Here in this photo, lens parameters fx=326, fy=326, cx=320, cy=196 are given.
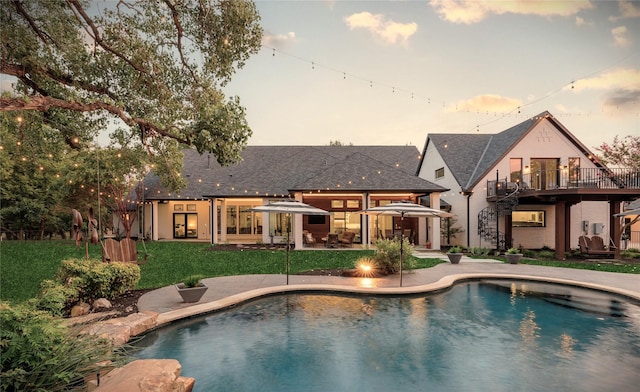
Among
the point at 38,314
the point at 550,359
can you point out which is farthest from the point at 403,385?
the point at 38,314

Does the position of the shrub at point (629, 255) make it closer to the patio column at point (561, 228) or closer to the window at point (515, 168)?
the patio column at point (561, 228)

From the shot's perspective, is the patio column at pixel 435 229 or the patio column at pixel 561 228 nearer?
the patio column at pixel 561 228

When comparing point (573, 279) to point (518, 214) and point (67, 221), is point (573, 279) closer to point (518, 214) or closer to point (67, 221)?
point (518, 214)

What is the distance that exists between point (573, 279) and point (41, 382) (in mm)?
14484

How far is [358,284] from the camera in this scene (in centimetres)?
1051

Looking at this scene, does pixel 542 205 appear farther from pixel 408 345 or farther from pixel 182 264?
pixel 182 264

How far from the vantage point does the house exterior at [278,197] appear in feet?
69.6

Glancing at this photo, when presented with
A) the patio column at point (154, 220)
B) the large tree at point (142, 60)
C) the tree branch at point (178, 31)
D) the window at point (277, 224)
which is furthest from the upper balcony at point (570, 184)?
the patio column at point (154, 220)

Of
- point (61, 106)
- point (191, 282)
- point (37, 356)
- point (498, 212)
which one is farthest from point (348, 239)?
point (37, 356)

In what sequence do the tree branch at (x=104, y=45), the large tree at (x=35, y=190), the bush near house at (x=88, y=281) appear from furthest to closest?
1. the large tree at (x=35, y=190)
2. the tree branch at (x=104, y=45)
3. the bush near house at (x=88, y=281)

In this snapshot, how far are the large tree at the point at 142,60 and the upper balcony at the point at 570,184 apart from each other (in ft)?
55.0

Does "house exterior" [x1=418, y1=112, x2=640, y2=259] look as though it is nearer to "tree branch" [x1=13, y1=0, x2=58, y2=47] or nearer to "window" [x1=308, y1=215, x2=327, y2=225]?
"window" [x1=308, y1=215, x2=327, y2=225]

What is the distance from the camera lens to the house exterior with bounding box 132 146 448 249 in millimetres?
21219

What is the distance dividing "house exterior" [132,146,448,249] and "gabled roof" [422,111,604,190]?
325 centimetres
